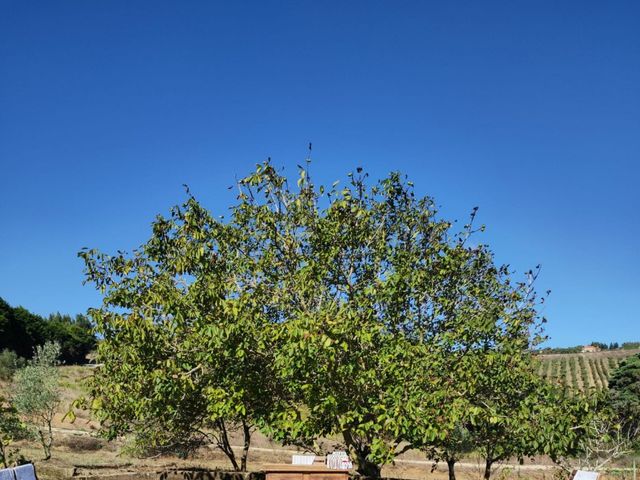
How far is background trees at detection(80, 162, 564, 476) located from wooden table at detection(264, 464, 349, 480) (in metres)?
0.89

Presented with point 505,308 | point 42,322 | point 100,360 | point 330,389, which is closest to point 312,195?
point 330,389

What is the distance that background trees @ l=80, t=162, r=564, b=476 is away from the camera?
460 inches

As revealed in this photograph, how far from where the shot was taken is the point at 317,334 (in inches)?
425

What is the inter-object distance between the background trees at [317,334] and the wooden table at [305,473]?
89 centimetres

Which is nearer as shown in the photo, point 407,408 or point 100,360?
point 407,408

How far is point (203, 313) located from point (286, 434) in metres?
3.31

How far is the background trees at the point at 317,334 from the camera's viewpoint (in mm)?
11672

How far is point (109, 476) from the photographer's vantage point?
495 inches

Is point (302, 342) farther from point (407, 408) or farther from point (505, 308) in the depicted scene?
point (505, 308)

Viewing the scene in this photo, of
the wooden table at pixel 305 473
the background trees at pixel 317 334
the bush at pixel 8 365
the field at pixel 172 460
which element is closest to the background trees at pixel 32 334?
the bush at pixel 8 365

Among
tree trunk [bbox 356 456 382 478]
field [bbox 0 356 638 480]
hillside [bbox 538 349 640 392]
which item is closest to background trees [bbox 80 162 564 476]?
tree trunk [bbox 356 456 382 478]

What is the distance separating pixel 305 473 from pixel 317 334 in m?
2.61

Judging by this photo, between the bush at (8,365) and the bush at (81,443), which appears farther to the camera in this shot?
the bush at (8,365)

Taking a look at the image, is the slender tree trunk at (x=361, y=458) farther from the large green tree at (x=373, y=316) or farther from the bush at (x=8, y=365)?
the bush at (x=8, y=365)
